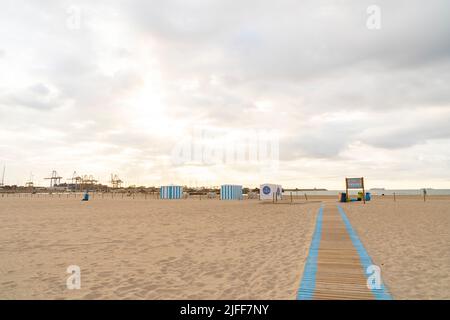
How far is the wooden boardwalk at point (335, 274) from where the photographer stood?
193 inches

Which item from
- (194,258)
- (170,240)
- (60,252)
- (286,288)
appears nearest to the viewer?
(286,288)

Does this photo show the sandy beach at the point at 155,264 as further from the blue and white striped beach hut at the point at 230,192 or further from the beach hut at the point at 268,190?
the blue and white striped beach hut at the point at 230,192

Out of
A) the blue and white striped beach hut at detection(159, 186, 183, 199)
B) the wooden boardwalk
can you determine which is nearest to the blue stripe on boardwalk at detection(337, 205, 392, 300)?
the wooden boardwalk

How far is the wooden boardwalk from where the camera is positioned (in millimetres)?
4891

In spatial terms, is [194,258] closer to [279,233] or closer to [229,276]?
[229,276]

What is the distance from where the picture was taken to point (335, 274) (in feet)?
19.4

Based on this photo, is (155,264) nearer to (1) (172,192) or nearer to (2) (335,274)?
(2) (335,274)

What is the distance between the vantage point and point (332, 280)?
5.55 meters

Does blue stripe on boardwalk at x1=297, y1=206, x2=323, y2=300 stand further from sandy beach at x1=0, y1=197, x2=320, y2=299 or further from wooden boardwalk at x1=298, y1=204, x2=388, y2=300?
sandy beach at x1=0, y1=197, x2=320, y2=299

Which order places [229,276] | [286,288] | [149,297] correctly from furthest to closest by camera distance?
[229,276], [286,288], [149,297]

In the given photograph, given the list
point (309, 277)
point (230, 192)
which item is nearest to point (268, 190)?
point (230, 192)

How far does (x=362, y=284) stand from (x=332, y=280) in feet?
1.70
